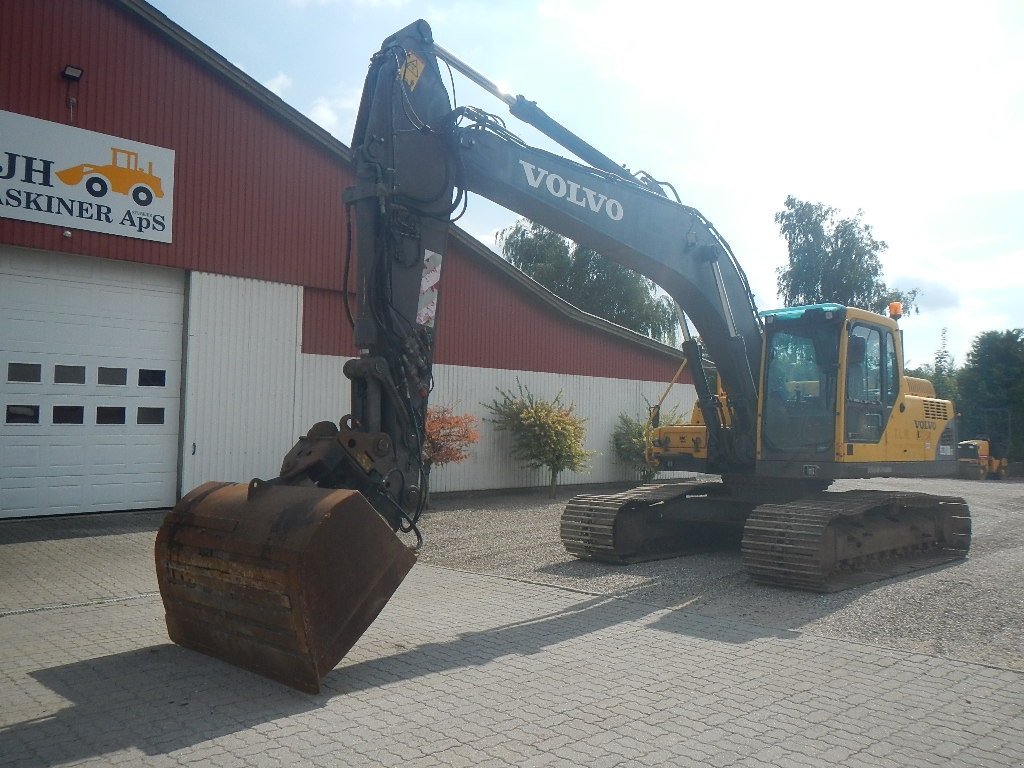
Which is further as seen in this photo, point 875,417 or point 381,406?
point 875,417

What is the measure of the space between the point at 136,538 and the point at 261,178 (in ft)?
20.2

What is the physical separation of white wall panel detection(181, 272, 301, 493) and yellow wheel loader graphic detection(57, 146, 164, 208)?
138 cm

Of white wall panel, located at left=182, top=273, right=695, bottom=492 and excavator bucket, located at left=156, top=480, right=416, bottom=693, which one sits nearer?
excavator bucket, located at left=156, top=480, right=416, bottom=693

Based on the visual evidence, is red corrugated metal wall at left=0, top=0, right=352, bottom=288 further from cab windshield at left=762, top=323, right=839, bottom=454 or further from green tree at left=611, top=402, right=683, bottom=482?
green tree at left=611, top=402, right=683, bottom=482

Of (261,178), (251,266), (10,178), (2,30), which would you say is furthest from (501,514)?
(2,30)

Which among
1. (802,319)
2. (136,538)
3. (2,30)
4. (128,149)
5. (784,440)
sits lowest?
(136,538)

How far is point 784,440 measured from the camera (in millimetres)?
10117

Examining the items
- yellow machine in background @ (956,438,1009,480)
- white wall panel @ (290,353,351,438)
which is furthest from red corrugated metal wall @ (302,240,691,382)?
yellow machine in background @ (956,438,1009,480)

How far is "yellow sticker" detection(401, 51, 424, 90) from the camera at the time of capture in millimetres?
7160

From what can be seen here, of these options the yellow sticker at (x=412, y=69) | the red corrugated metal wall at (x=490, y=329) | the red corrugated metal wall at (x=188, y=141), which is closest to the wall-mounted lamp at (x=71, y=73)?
the red corrugated metal wall at (x=188, y=141)

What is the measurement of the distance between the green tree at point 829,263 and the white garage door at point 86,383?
36.6 m

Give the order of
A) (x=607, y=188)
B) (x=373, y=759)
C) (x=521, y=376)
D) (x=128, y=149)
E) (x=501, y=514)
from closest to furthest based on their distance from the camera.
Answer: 1. (x=373, y=759)
2. (x=607, y=188)
3. (x=128, y=149)
4. (x=501, y=514)
5. (x=521, y=376)

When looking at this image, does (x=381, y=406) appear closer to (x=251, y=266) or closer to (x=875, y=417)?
(x=875, y=417)

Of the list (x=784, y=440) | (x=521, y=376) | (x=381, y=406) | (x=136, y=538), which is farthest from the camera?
(x=521, y=376)
